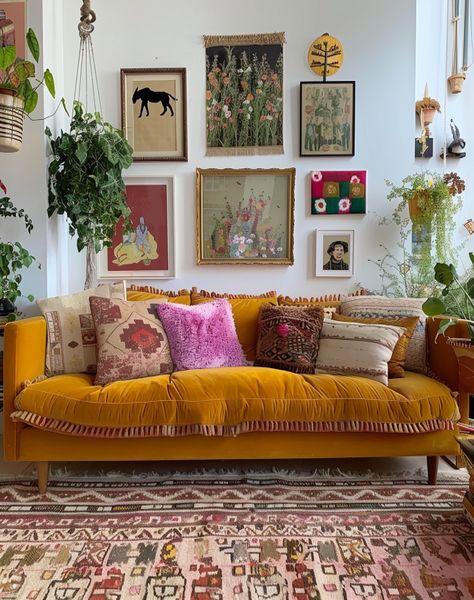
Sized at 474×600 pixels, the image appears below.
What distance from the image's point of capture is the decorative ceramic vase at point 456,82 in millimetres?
2977

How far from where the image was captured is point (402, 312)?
230cm

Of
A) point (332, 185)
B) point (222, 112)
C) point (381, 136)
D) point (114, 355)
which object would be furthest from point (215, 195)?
point (114, 355)

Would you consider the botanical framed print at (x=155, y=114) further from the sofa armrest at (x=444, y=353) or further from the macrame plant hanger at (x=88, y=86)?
the sofa armrest at (x=444, y=353)

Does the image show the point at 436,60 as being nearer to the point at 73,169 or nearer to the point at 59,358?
the point at 73,169

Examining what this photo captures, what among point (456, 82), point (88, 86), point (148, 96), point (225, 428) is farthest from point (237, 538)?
point (456, 82)

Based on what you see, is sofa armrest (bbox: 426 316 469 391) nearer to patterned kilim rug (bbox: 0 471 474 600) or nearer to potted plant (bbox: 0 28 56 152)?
patterned kilim rug (bbox: 0 471 474 600)

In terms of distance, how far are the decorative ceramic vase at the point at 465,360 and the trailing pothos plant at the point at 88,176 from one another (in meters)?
1.99

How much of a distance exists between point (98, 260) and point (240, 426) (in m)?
1.66

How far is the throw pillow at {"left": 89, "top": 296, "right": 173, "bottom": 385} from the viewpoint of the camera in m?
2.04

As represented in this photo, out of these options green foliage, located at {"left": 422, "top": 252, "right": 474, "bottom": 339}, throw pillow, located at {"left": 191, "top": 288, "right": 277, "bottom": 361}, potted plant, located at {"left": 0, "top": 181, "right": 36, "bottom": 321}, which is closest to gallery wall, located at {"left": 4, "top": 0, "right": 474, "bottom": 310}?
potted plant, located at {"left": 0, "top": 181, "right": 36, "bottom": 321}

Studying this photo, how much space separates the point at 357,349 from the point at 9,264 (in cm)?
207

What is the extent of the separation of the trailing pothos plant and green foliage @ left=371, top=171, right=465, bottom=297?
1.73 meters

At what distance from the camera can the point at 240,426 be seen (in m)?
1.82

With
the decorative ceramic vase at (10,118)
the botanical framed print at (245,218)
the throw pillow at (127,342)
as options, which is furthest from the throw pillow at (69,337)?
the botanical framed print at (245,218)
